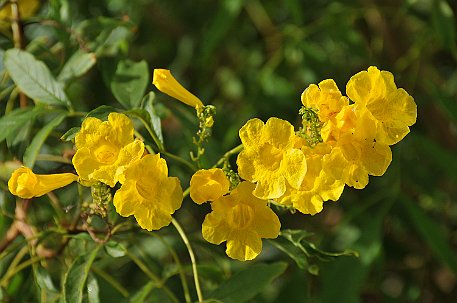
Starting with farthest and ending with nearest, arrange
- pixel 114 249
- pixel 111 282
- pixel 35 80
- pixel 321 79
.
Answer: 1. pixel 321 79
2. pixel 111 282
3. pixel 35 80
4. pixel 114 249

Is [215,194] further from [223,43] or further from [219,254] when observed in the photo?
[223,43]

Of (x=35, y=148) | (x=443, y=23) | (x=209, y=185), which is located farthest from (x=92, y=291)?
(x=443, y=23)

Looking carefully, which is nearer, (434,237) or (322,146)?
(322,146)

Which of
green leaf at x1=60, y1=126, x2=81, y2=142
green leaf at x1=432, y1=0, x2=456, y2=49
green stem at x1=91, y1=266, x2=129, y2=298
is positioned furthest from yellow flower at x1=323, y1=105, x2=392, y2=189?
green leaf at x1=432, y1=0, x2=456, y2=49

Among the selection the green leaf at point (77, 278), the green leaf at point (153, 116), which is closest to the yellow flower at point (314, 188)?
the green leaf at point (153, 116)

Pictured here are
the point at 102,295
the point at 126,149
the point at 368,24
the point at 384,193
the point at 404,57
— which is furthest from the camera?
the point at 368,24

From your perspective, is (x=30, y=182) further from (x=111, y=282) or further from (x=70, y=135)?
(x=111, y=282)

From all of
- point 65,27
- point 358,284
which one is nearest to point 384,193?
point 358,284

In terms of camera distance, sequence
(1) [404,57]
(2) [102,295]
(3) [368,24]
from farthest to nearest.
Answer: (3) [368,24], (1) [404,57], (2) [102,295]
